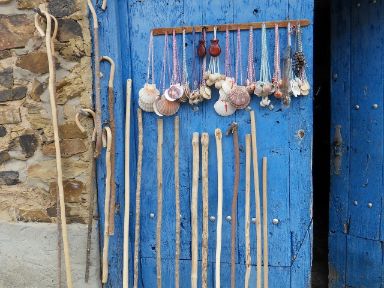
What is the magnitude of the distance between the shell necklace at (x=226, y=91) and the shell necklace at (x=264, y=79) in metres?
0.14

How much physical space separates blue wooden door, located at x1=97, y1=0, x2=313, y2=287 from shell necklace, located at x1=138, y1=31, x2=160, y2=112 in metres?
0.03

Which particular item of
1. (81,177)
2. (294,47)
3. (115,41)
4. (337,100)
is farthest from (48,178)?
(337,100)

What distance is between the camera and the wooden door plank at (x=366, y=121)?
256 centimetres

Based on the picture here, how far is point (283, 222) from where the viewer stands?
85.0 inches

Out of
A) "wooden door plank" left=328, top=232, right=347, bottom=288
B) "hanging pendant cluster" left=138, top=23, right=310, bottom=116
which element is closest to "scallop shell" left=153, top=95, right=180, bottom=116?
"hanging pendant cluster" left=138, top=23, right=310, bottom=116

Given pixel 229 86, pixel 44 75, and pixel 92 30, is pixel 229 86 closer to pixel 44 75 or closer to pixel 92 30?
pixel 92 30

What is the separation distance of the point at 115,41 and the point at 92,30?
5.0 inches

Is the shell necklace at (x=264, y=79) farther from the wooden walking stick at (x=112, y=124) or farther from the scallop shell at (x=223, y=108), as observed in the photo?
the wooden walking stick at (x=112, y=124)

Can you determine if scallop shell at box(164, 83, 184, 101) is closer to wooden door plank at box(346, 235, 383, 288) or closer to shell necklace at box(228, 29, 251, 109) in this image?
shell necklace at box(228, 29, 251, 109)

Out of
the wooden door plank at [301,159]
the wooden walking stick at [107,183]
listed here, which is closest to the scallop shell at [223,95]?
the wooden door plank at [301,159]

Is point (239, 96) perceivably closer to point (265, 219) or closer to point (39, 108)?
point (265, 219)

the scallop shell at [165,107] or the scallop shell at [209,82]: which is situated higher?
the scallop shell at [209,82]

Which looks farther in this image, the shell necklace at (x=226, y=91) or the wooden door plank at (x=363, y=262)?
the wooden door plank at (x=363, y=262)

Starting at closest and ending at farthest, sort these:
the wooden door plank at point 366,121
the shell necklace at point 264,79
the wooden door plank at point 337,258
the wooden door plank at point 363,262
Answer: the shell necklace at point 264,79
the wooden door plank at point 366,121
the wooden door plank at point 363,262
the wooden door plank at point 337,258
